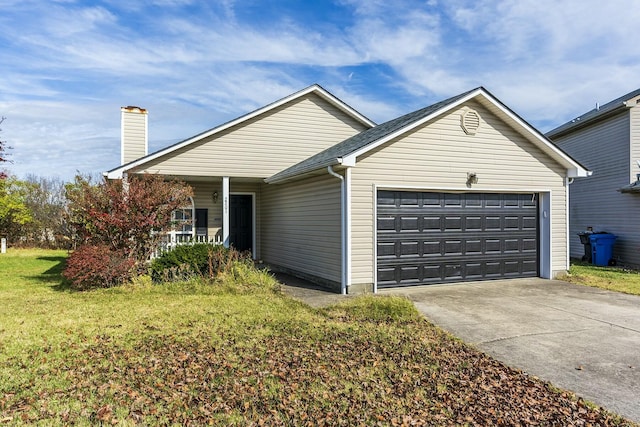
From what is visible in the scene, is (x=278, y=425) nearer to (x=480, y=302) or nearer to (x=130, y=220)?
(x=480, y=302)

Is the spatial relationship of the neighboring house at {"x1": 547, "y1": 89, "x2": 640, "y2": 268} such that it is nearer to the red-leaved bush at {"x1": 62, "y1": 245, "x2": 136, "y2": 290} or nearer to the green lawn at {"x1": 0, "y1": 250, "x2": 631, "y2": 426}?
the green lawn at {"x1": 0, "y1": 250, "x2": 631, "y2": 426}

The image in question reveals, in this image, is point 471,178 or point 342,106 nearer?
point 471,178

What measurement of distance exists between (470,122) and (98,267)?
30.7ft

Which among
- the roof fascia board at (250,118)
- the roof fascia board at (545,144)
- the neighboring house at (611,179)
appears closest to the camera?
the roof fascia board at (545,144)

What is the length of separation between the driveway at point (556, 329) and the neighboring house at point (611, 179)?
6251 mm

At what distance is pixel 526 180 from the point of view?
11.0 m

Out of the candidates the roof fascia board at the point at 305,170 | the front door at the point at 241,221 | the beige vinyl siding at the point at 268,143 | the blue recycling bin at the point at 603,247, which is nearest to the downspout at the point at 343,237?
the roof fascia board at the point at 305,170

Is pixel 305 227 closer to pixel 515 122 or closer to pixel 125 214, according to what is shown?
pixel 125 214

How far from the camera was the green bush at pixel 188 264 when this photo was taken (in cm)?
980

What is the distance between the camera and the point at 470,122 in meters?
10.3

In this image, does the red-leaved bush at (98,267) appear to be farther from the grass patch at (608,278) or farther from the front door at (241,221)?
the grass patch at (608,278)

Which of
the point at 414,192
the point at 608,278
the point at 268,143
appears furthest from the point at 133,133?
the point at 608,278

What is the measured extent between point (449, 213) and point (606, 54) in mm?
9121

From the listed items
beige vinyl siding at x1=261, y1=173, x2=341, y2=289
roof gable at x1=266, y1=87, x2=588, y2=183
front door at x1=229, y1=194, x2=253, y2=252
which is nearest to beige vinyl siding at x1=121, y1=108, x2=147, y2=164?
front door at x1=229, y1=194, x2=253, y2=252
